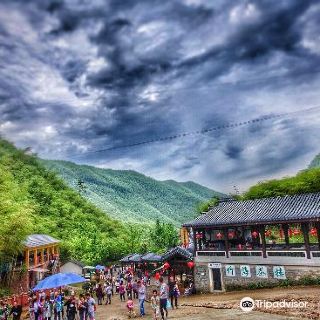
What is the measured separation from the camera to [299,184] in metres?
59.7

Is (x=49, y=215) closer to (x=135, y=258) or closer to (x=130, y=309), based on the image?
(x=135, y=258)

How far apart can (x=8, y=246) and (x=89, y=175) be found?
530 feet

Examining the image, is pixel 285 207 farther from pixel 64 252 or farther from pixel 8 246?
pixel 64 252

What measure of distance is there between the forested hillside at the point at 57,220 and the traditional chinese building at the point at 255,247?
15651 mm

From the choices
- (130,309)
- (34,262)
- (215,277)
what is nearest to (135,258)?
(34,262)

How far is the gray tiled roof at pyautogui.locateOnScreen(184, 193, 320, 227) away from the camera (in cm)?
2484

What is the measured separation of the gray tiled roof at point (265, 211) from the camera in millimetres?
24844

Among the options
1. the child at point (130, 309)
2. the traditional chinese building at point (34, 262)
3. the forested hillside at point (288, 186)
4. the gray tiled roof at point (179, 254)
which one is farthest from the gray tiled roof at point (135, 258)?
the forested hillside at point (288, 186)

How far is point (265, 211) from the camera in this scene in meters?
27.4

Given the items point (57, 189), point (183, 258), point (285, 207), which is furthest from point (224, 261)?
point (57, 189)

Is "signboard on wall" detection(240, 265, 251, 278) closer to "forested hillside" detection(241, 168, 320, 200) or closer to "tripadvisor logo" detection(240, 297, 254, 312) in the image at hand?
"tripadvisor logo" detection(240, 297, 254, 312)

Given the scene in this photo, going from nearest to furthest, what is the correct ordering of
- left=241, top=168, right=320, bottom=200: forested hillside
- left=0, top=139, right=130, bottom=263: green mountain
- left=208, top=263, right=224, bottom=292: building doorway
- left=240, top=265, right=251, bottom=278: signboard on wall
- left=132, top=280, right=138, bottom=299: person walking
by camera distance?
left=240, top=265, right=251, bottom=278: signboard on wall < left=208, top=263, right=224, bottom=292: building doorway < left=132, top=280, right=138, bottom=299: person walking < left=0, top=139, right=130, bottom=263: green mountain < left=241, top=168, right=320, bottom=200: forested hillside

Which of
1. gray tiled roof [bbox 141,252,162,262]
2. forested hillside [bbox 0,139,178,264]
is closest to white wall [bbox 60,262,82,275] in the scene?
forested hillside [bbox 0,139,178,264]

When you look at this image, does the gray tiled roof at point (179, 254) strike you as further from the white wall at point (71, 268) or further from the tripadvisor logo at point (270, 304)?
the white wall at point (71, 268)
